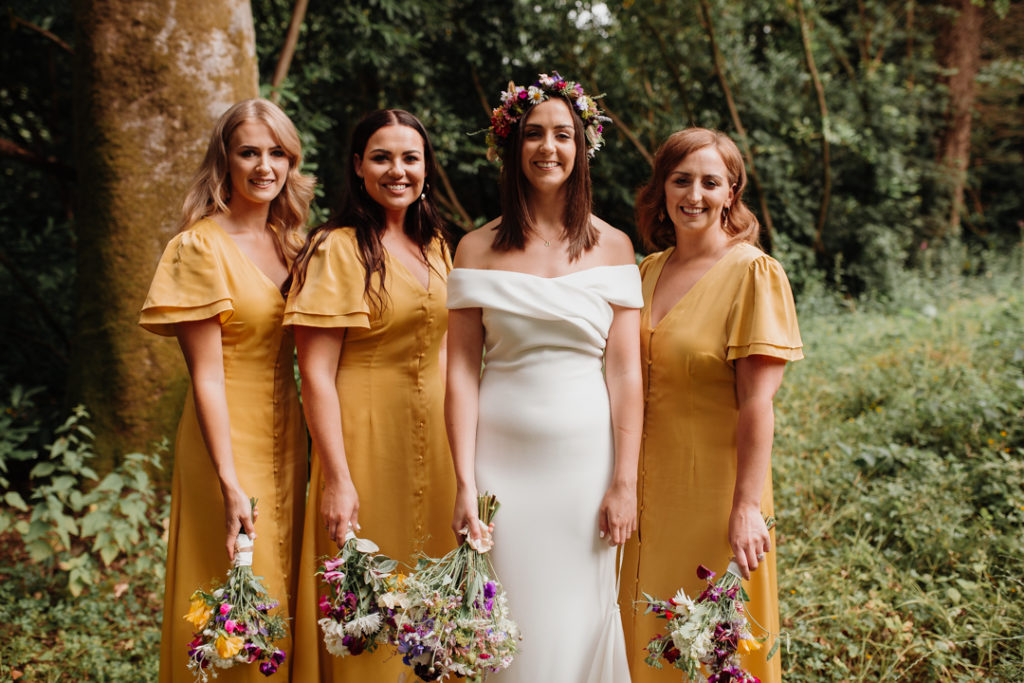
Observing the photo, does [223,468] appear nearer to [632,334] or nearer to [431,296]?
[431,296]

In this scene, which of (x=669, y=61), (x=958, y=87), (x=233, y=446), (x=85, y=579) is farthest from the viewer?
(x=958, y=87)

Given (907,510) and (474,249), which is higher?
(474,249)

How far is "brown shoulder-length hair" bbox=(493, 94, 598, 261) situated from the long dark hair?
1.48 feet

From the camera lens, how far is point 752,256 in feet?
8.18

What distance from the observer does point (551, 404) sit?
2.39 metres

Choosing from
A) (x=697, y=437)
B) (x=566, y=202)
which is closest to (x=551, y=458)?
(x=697, y=437)

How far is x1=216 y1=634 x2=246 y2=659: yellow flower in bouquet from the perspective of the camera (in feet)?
7.20

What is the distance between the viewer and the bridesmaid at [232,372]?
251 cm

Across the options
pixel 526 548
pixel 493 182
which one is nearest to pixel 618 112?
pixel 493 182

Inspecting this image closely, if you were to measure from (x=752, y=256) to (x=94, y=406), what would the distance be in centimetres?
391

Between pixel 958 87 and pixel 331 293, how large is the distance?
12.9m

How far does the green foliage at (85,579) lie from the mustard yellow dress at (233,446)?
1142 mm

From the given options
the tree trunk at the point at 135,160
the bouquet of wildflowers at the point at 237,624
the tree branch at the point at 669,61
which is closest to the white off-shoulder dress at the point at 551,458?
the bouquet of wildflowers at the point at 237,624

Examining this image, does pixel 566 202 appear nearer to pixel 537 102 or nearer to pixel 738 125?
pixel 537 102
